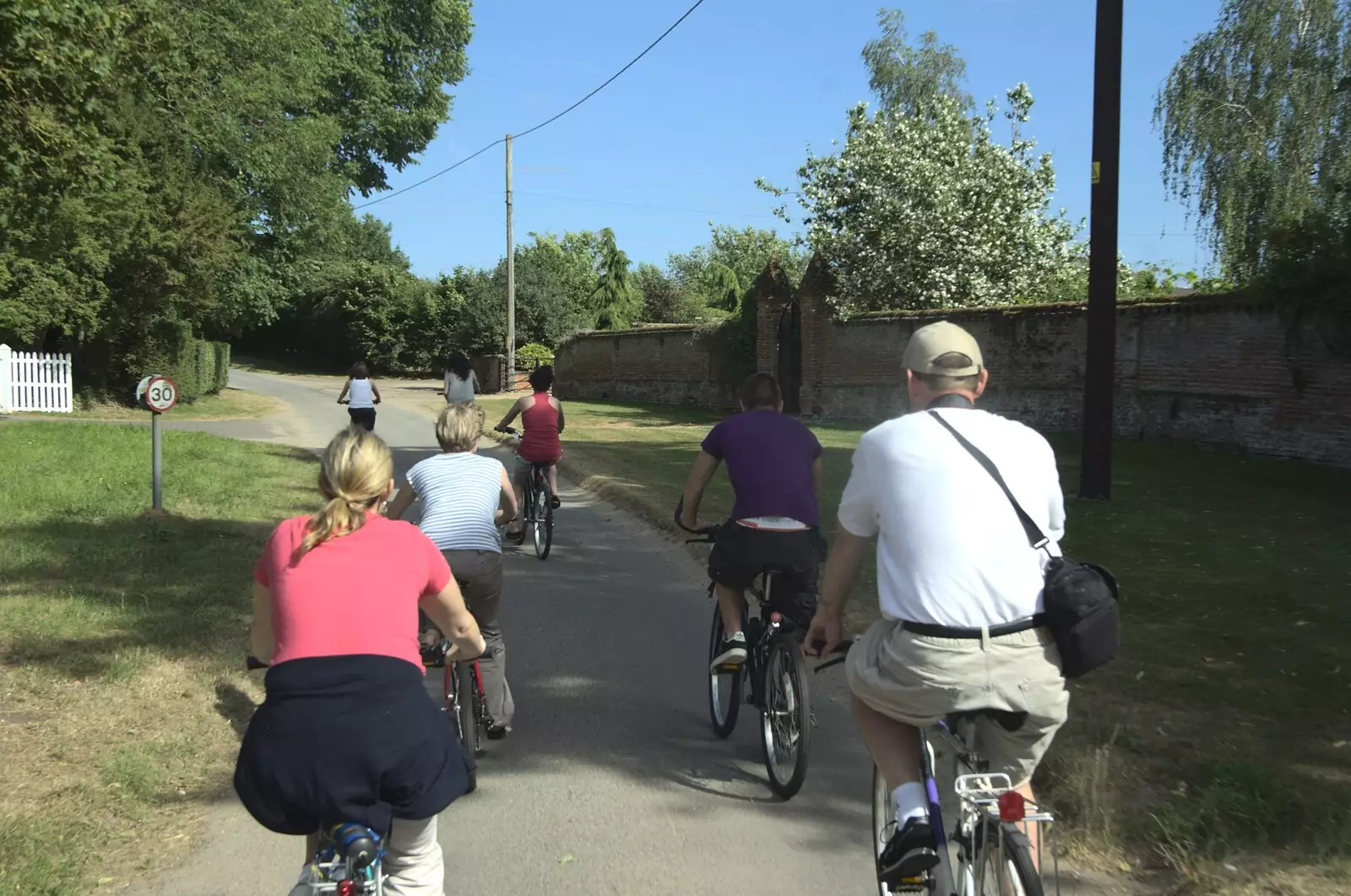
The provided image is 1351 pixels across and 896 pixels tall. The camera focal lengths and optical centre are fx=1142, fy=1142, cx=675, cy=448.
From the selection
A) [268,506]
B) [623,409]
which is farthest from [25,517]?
[623,409]

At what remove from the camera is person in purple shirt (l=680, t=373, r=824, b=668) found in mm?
4934

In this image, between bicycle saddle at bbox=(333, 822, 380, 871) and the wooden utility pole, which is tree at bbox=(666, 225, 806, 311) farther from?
bicycle saddle at bbox=(333, 822, 380, 871)

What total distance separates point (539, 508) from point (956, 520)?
790 cm

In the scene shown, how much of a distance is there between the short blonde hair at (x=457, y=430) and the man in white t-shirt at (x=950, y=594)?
2.49 m

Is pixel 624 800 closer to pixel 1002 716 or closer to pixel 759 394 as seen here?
pixel 759 394

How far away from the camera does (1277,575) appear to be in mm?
8625

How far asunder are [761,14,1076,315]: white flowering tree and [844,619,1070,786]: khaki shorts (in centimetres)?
2287

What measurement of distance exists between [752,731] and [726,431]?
1.59 metres

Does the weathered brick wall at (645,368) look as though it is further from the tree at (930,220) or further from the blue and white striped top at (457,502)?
the blue and white striped top at (457,502)

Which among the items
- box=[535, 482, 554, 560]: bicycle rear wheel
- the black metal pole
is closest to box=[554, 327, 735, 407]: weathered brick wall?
the black metal pole

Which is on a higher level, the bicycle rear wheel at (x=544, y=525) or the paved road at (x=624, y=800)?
the bicycle rear wheel at (x=544, y=525)

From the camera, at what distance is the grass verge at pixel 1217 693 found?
411 centimetres

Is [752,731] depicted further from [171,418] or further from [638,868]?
[171,418]

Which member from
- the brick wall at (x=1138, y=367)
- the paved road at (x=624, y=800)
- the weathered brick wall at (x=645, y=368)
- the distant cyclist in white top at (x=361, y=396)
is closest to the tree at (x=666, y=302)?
the weathered brick wall at (x=645, y=368)
